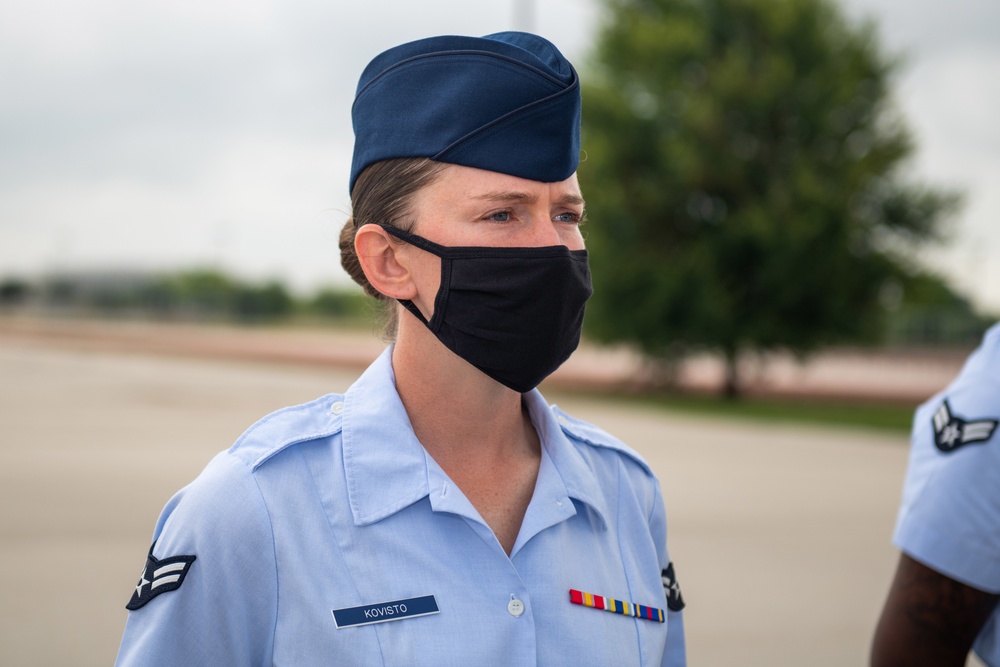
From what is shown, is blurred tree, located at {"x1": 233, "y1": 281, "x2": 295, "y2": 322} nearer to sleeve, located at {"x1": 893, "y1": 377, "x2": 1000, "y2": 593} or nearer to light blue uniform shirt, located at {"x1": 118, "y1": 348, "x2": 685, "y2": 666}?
sleeve, located at {"x1": 893, "y1": 377, "x2": 1000, "y2": 593}

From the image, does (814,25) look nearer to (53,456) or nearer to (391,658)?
(53,456)

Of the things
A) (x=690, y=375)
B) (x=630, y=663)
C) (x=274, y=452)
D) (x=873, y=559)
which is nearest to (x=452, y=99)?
(x=274, y=452)

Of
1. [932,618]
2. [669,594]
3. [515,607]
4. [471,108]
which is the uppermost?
[471,108]

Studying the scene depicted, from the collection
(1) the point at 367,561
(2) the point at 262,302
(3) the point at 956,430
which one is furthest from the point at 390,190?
(2) the point at 262,302

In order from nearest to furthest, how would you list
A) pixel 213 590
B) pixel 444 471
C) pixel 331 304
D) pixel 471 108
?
pixel 213 590
pixel 471 108
pixel 444 471
pixel 331 304

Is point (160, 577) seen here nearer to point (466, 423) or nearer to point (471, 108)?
point (466, 423)

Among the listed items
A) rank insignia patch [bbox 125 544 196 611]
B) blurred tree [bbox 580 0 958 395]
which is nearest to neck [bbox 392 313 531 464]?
rank insignia patch [bbox 125 544 196 611]

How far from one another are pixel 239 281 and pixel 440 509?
8580 cm

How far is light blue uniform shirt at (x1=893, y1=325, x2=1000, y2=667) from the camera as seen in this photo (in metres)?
2.20

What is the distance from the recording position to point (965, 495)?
7.29 ft

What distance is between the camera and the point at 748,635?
5980mm

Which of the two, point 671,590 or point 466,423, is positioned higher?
point 466,423

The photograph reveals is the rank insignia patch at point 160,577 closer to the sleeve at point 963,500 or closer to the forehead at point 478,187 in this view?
the forehead at point 478,187

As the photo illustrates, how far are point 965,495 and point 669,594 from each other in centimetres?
74
